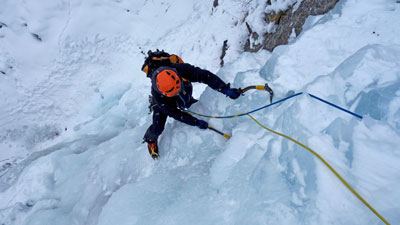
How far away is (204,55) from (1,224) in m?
5.32

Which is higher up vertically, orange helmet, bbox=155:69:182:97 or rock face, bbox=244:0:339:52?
orange helmet, bbox=155:69:182:97

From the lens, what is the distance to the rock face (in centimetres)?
305

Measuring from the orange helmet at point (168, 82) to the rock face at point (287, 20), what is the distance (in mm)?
1986

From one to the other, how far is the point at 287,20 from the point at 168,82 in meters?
2.41

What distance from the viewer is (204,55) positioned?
6211 millimetres

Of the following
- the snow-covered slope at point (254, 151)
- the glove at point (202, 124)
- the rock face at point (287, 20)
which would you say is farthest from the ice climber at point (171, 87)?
the rock face at point (287, 20)

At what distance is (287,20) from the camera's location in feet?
11.8

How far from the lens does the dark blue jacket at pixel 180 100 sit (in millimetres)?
2752

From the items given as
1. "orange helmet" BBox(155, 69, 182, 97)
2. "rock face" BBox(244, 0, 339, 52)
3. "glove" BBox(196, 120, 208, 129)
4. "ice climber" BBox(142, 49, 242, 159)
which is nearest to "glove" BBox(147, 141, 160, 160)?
"ice climber" BBox(142, 49, 242, 159)

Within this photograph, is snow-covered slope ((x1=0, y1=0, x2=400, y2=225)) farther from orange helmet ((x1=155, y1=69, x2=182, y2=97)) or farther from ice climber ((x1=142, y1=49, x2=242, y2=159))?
orange helmet ((x1=155, y1=69, x2=182, y2=97))

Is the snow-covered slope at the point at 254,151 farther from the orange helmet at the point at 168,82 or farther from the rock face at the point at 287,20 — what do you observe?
the orange helmet at the point at 168,82

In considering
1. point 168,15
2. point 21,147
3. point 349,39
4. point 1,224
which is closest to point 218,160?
point 349,39

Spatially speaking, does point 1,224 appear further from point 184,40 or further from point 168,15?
point 168,15

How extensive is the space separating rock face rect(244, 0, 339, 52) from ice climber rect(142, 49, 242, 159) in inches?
60.0
